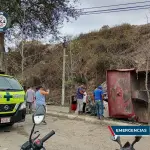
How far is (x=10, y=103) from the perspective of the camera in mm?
9266

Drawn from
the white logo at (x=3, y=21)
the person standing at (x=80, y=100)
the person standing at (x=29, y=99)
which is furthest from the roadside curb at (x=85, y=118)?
the white logo at (x=3, y=21)

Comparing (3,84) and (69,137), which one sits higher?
(3,84)

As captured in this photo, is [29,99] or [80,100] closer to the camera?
[80,100]

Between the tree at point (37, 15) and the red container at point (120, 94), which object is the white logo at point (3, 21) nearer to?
the tree at point (37, 15)

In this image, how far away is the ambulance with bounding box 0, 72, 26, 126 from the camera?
909 centimetres

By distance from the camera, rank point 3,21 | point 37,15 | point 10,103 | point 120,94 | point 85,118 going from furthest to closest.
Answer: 1. point 37,15
2. point 3,21
3. point 85,118
4. point 120,94
5. point 10,103

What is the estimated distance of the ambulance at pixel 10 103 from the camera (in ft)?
29.8

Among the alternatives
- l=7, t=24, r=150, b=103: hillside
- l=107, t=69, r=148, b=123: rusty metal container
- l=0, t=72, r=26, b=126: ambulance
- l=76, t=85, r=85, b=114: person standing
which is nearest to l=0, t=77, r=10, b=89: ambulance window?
l=0, t=72, r=26, b=126: ambulance

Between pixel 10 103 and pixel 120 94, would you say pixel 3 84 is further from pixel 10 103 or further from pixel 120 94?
pixel 120 94

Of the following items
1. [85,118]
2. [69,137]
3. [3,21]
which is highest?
[3,21]

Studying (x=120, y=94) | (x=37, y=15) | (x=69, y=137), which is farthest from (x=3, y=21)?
(x=69, y=137)

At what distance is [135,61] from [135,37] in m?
4.16

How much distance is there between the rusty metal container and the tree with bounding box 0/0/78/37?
891 cm

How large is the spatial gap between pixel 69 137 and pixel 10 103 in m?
2.00
